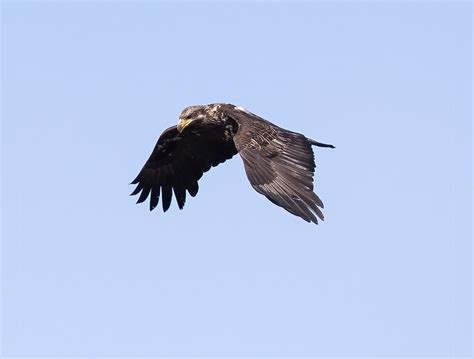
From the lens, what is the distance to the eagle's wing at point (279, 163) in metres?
21.1

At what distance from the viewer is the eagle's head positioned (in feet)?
81.4

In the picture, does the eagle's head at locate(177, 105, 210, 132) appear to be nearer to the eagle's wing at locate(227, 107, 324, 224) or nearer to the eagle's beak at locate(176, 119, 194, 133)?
the eagle's beak at locate(176, 119, 194, 133)

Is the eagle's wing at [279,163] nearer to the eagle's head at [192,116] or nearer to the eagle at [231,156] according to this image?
the eagle at [231,156]

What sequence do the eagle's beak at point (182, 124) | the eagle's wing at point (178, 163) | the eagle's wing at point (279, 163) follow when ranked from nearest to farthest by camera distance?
the eagle's wing at point (279, 163), the eagle's beak at point (182, 124), the eagle's wing at point (178, 163)

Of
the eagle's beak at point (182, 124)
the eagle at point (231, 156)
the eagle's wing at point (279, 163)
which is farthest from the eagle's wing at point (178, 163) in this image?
the eagle's wing at point (279, 163)

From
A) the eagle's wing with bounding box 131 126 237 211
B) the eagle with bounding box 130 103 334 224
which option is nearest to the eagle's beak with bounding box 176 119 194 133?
the eagle with bounding box 130 103 334 224

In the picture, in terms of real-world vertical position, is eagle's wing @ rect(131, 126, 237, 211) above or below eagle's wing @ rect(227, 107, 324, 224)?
above

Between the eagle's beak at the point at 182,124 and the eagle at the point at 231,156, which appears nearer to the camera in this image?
the eagle at the point at 231,156

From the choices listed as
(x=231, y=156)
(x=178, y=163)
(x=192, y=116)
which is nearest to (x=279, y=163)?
(x=192, y=116)

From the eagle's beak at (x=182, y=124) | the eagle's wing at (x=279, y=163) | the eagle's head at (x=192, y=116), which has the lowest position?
the eagle's wing at (x=279, y=163)

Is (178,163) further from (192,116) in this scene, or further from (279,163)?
(279,163)

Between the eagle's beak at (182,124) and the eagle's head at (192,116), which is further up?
the eagle's head at (192,116)

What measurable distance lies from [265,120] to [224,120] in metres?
1.23

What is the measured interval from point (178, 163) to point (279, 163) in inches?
190
